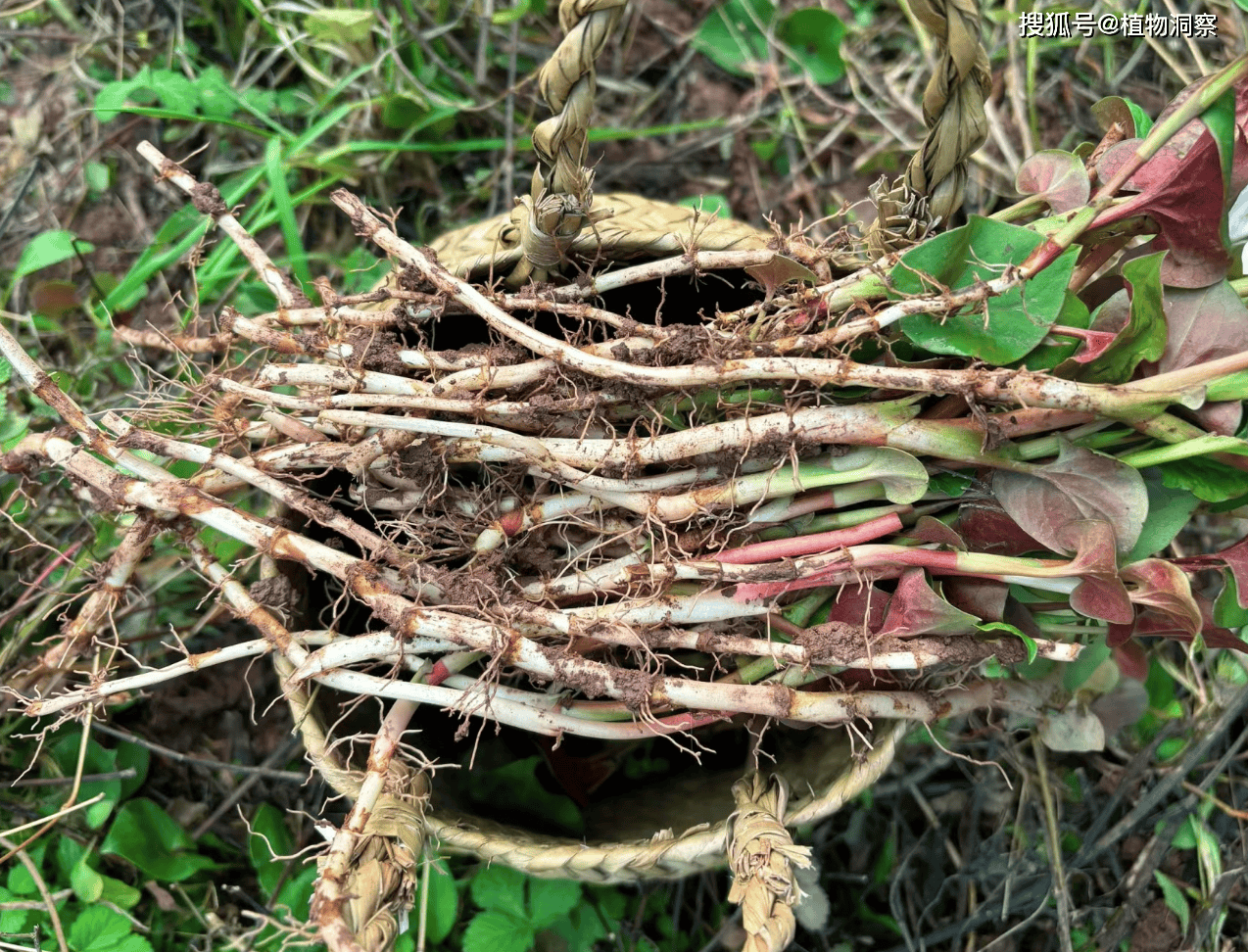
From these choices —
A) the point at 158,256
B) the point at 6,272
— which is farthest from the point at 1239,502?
the point at 6,272

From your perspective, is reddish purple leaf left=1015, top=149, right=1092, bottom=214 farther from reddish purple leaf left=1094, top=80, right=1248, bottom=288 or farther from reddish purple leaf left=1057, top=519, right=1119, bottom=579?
reddish purple leaf left=1057, top=519, right=1119, bottom=579

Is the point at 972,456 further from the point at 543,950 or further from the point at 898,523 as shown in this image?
the point at 543,950

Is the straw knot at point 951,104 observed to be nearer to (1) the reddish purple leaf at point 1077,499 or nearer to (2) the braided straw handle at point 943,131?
(2) the braided straw handle at point 943,131

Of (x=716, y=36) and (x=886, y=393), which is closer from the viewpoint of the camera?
(x=886, y=393)

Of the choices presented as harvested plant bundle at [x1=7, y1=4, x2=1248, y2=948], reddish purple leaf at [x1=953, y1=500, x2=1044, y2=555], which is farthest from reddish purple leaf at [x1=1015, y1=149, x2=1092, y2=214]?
reddish purple leaf at [x1=953, y1=500, x2=1044, y2=555]

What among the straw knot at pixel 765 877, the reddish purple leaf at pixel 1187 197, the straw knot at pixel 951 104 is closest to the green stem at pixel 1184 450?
the reddish purple leaf at pixel 1187 197

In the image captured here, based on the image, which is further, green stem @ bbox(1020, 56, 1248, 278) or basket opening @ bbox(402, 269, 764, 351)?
basket opening @ bbox(402, 269, 764, 351)
